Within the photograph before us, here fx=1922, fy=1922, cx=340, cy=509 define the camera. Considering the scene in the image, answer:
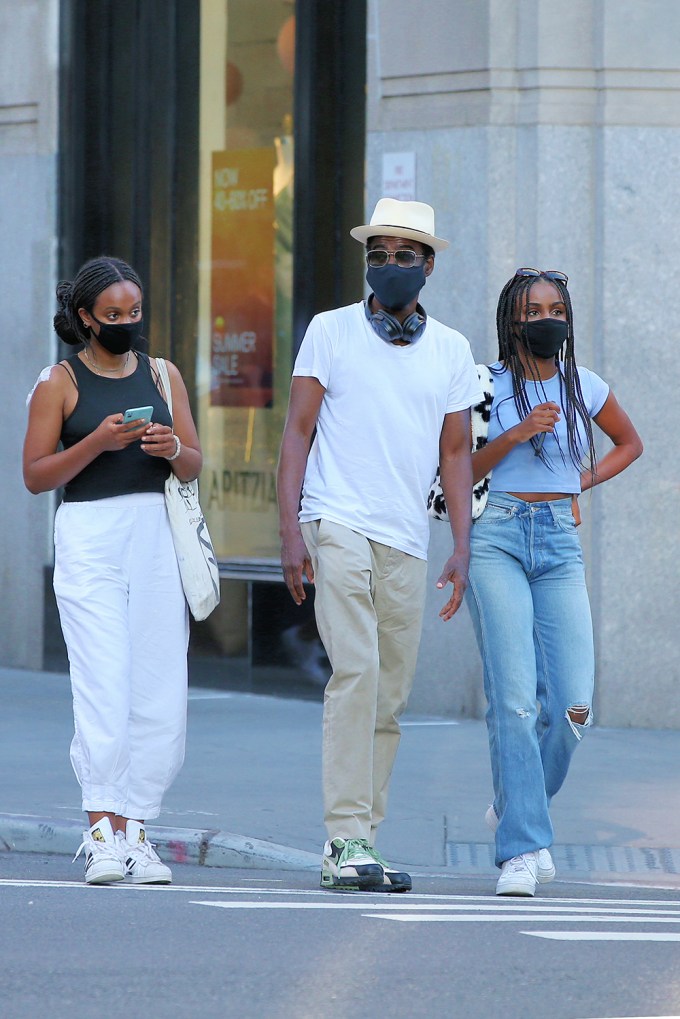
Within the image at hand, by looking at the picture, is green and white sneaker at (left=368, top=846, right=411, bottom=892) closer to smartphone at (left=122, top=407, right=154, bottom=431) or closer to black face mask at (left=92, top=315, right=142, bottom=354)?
smartphone at (left=122, top=407, right=154, bottom=431)

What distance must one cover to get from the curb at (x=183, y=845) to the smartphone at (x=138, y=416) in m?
1.66

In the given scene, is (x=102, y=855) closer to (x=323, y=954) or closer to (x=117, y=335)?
(x=323, y=954)

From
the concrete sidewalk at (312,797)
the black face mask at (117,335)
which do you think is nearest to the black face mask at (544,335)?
the black face mask at (117,335)

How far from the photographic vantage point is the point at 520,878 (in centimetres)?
577

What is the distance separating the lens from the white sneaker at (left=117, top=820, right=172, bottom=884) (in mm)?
5844

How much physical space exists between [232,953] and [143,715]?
142 centimetres

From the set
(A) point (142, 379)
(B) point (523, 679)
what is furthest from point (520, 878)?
(A) point (142, 379)

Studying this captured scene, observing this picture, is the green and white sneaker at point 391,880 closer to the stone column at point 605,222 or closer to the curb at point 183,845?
the curb at point 183,845

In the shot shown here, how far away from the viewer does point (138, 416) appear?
19.0ft

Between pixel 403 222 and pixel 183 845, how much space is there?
231 cm

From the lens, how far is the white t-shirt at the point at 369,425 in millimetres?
5742

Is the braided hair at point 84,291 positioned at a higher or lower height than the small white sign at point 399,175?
lower

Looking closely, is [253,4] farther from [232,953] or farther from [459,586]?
[232,953]

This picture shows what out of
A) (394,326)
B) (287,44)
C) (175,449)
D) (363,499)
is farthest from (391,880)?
(287,44)
